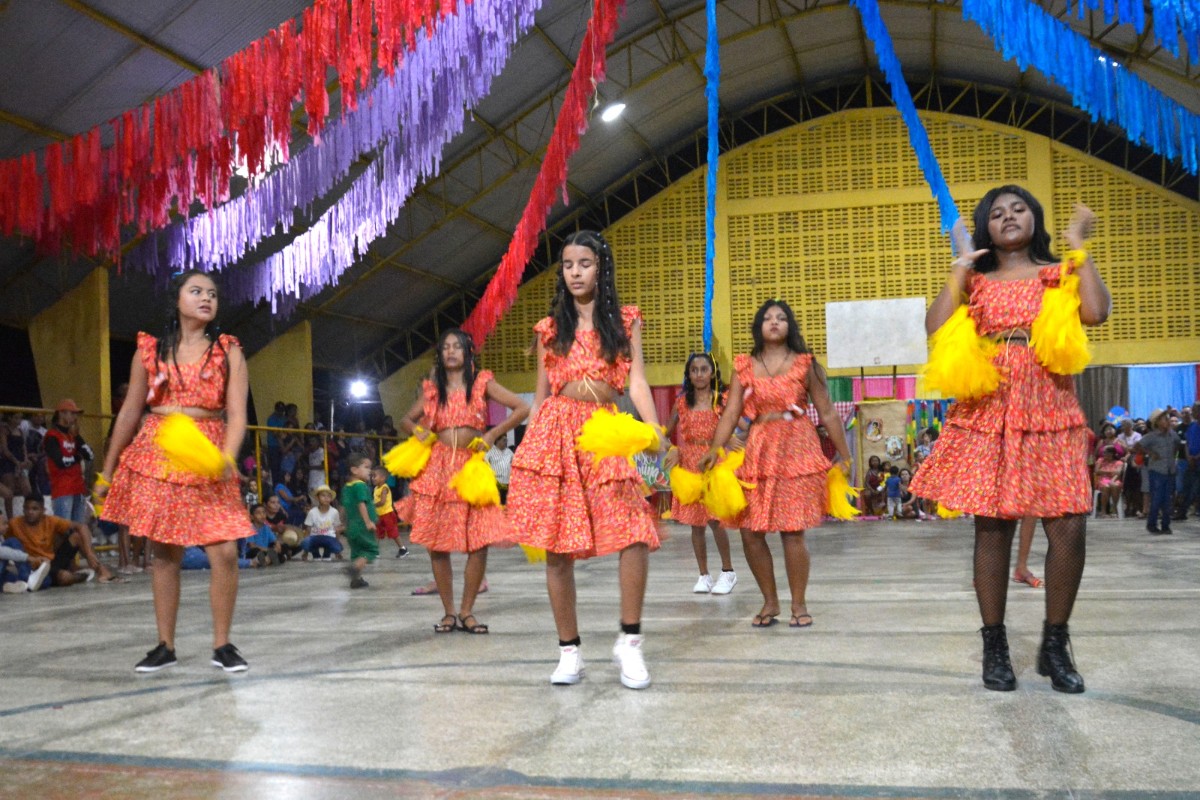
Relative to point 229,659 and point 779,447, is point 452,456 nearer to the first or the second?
point 779,447

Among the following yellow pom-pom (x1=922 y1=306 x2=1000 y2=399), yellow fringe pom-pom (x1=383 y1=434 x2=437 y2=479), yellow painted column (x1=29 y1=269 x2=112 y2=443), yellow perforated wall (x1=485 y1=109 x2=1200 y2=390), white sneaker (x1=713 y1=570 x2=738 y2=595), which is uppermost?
yellow perforated wall (x1=485 y1=109 x2=1200 y2=390)

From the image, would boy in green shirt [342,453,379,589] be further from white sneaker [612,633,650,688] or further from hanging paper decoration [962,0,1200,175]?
hanging paper decoration [962,0,1200,175]

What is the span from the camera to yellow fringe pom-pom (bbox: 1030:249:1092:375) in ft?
10.8

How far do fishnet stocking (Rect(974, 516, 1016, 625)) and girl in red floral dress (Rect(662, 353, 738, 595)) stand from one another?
328 centimetres

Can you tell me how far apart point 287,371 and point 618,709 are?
60.6 feet

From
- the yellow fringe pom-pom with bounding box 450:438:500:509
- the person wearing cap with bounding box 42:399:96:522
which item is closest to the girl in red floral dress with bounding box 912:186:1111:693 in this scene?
the yellow fringe pom-pom with bounding box 450:438:500:509

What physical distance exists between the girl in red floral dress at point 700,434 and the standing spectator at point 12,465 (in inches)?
257

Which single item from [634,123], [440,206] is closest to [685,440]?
[440,206]

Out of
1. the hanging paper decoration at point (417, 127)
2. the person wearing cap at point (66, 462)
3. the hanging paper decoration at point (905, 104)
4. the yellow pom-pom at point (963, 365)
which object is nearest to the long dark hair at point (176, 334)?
the yellow pom-pom at point (963, 365)

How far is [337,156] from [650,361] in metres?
15.5

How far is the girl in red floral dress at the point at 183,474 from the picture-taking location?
4.14 m

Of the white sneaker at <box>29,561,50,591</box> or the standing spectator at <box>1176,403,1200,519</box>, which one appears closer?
the white sneaker at <box>29,561,50,591</box>

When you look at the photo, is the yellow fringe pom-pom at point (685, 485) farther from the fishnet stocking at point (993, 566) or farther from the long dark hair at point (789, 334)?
the fishnet stocking at point (993, 566)

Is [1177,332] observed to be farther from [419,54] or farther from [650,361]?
[419,54]
